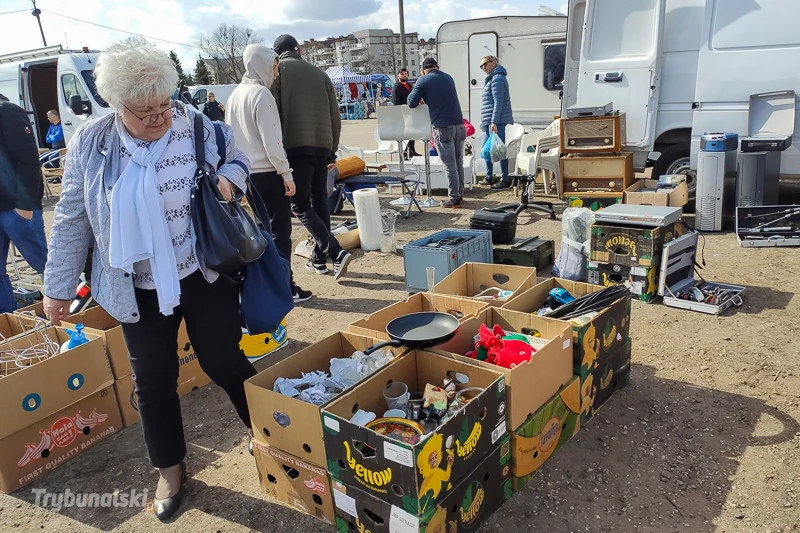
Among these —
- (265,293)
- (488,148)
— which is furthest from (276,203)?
(488,148)

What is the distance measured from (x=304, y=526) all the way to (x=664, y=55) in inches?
242

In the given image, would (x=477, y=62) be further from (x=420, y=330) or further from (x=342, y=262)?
(x=420, y=330)

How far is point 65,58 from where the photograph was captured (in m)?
11.8

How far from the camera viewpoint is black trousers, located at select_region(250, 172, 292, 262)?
397 cm

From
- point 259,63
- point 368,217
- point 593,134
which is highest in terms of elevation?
point 259,63

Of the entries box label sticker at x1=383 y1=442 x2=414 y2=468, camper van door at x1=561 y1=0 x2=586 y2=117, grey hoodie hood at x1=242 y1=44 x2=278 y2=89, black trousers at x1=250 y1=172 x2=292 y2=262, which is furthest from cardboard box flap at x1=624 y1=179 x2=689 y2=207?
box label sticker at x1=383 y1=442 x2=414 y2=468

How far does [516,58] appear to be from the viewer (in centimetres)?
989

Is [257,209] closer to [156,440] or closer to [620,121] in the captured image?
[156,440]

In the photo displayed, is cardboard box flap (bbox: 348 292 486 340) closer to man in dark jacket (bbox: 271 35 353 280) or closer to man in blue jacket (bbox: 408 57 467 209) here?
man in dark jacket (bbox: 271 35 353 280)

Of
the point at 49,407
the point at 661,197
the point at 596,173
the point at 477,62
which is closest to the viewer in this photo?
the point at 49,407

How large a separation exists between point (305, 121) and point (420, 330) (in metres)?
2.38

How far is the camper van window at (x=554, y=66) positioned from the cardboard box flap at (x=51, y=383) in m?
8.53

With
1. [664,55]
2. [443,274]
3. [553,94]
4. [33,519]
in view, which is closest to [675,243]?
[443,274]

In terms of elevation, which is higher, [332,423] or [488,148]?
[488,148]
